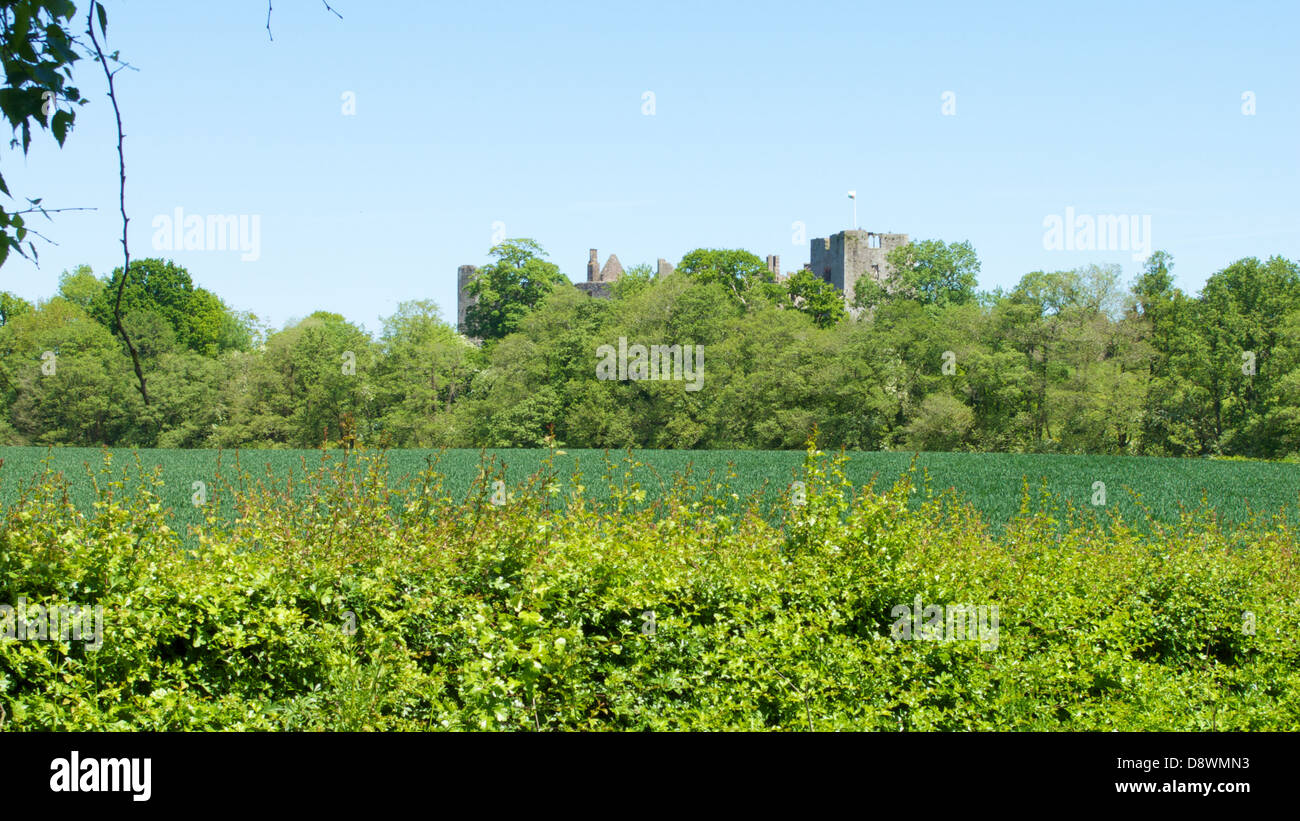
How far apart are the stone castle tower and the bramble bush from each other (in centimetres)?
7583

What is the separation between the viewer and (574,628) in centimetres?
544

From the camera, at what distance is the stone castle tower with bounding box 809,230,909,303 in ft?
272

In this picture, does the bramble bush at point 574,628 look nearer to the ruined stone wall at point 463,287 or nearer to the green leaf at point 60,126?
the green leaf at point 60,126

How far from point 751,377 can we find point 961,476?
23.7 m

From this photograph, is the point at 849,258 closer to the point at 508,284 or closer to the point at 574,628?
the point at 508,284

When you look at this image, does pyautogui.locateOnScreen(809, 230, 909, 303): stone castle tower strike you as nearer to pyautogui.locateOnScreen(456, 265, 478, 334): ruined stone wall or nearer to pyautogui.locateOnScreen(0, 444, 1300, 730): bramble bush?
pyautogui.locateOnScreen(456, 265, 478, 334): ruined stone wall

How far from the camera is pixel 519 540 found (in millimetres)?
6660

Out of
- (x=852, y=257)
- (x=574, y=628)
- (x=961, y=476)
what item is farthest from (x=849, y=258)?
(x=574, y=628)

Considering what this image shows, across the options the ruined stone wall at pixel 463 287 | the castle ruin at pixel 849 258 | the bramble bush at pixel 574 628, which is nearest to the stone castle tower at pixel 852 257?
the castle ruin at pixel 849 258

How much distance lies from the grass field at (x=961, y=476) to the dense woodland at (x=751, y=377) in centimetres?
1108

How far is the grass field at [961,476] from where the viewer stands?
20.6 meters

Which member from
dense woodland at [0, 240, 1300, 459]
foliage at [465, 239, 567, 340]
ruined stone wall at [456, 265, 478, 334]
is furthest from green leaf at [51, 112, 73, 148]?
ruined stone wall at [456, 265, 478, 334]

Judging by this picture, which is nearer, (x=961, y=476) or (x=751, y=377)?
(x=961, y=476)
